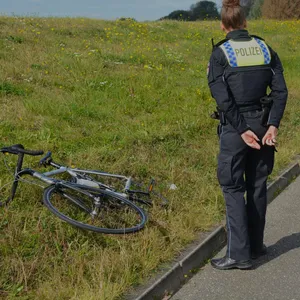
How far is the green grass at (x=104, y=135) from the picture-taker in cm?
362

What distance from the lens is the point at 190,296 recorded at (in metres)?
3.69

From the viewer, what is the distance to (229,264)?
4016 millimetres

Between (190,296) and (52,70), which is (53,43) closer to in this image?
(52,70)

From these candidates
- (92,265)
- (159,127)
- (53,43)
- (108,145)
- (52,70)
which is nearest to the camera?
(92,265)

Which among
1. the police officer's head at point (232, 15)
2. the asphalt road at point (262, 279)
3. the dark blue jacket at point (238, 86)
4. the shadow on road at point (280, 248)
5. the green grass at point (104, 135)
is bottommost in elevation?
the shadow on road at point (280, 248)

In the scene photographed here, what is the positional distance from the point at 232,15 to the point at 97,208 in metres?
2.01

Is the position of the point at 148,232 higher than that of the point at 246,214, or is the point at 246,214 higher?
the point at 246,214

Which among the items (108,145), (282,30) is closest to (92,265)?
(108,145)

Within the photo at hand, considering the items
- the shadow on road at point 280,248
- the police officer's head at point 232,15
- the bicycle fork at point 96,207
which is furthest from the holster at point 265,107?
the bicycle fork at point 96,207

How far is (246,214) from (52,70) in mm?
7039

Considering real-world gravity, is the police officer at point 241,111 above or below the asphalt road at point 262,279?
above

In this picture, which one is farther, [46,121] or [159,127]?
[159,127]

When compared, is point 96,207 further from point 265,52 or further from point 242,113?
point 265,52

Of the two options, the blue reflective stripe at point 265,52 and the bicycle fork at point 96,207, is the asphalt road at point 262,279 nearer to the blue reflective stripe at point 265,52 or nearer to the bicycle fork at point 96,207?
the bicycle fork at point 96,207
